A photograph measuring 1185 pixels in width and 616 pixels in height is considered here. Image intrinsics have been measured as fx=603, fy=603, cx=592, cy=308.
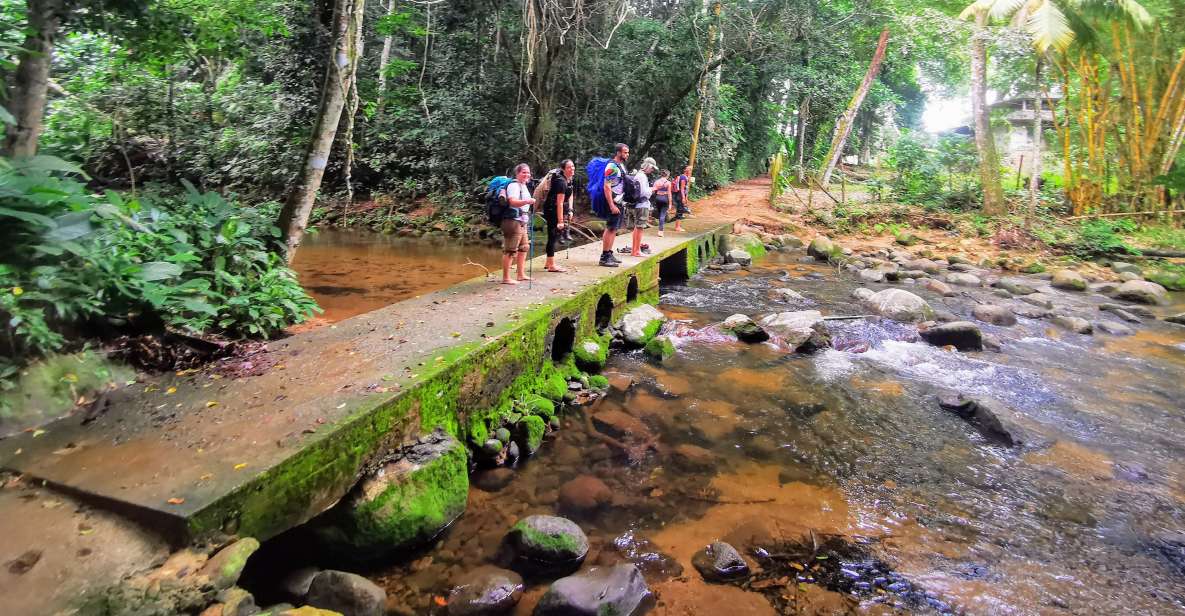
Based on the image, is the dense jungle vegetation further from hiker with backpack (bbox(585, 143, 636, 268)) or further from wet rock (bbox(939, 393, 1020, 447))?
wet rock (bbox(939, 393, 1020, 447))

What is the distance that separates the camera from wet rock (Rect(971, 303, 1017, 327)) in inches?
383

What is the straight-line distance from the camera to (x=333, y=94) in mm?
6109

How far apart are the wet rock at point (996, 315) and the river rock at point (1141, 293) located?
3.93 m

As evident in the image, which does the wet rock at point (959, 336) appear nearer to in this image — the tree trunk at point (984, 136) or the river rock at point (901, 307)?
the river rock at point (901, 307)

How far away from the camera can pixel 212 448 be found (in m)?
3.08

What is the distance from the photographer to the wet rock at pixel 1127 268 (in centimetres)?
1348

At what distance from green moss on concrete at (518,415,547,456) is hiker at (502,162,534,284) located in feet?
8.15

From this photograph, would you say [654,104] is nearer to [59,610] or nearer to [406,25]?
[406,25]

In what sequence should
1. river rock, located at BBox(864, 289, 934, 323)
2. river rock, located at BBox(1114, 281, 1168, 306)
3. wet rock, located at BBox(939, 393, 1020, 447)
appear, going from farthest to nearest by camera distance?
river rock, located at BBox(1114, 281, 1168, 306)
river rock, located at BBox(864, 289, 934, 323)
wet rock, located at BBox(939, 393, 1020, 447)

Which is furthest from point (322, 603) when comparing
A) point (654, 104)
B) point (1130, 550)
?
point (654, 104)

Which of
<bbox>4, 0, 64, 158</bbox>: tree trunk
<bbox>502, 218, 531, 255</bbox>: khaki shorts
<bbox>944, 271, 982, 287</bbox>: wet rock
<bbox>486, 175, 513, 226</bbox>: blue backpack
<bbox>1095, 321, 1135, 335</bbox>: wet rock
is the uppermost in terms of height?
<bbox>4, 0, 64, 158</bbox>: tree trunk

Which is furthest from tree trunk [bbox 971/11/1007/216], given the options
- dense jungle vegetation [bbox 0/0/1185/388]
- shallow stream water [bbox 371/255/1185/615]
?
shallow stream water [bbox 371/255/1185/615]

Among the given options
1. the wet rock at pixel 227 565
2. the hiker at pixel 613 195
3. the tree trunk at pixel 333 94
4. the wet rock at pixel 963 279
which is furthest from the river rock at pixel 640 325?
the wet rock at pixel 963 279

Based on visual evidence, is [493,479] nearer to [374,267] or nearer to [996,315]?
[374,267]
